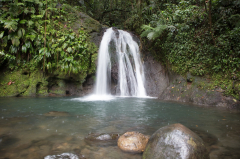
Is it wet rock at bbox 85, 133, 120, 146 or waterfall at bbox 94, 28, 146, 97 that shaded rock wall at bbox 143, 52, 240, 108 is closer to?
waterfall at bbox 94, 28, 146, 97

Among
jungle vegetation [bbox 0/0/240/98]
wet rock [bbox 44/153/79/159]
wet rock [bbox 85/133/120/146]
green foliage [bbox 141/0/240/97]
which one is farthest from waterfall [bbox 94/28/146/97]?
wet rock [bbox 44/153/79/159]

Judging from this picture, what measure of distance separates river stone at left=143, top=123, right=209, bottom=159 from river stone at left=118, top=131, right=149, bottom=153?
0.47 metres

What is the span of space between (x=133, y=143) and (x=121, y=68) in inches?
327

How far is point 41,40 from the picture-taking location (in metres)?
9.50

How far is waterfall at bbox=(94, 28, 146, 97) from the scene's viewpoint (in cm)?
1076

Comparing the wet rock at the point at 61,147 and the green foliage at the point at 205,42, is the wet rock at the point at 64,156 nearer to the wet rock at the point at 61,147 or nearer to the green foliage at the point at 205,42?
the wet rock at the point at 61,147

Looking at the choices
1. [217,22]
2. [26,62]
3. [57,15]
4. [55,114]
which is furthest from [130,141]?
[57,15]

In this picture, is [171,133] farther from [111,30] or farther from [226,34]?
[111,30]

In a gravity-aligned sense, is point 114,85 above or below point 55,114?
above

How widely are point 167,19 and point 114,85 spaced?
5.73m

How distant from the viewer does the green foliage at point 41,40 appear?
879 centimetres

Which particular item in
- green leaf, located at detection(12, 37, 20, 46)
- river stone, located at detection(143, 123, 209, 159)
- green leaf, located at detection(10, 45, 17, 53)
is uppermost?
green leaf, located at detection(12, 37, 20, 46)

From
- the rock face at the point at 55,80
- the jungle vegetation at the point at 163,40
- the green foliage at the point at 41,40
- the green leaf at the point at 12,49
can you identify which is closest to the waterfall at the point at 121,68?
the rock face at the point at 55,80

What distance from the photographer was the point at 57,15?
35.9 ft
